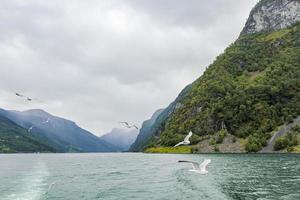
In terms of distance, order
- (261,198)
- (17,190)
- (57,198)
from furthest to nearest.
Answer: (17,190) < (57,198) < (261,198)

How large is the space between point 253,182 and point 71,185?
30.8 m

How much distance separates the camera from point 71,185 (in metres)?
73.3

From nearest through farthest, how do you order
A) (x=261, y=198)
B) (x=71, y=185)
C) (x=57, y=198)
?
(x=261, y=198) < (x=57, y=198) < (x=71, y=185)

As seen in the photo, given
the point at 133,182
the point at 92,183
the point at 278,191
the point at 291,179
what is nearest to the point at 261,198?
the point at 278,191

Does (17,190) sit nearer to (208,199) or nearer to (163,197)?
(163,197)

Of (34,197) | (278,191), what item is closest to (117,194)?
(34,197)

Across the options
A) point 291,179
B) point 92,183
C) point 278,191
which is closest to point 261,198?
point 278,191

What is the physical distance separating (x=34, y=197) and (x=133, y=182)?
20.0 metres

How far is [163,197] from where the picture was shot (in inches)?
2276

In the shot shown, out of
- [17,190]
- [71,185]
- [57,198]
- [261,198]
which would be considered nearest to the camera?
[261,198]

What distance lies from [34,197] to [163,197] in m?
18.3

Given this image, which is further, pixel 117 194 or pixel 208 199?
pixel 117 194

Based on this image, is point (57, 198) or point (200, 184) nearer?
point (57, 198)

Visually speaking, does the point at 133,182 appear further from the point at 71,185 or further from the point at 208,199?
the point at 208,199
